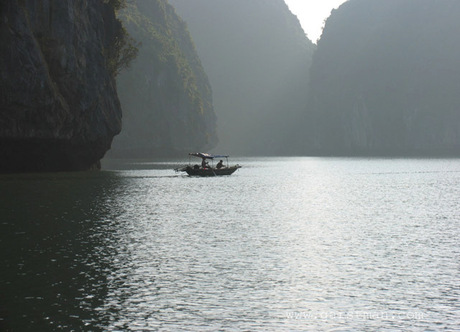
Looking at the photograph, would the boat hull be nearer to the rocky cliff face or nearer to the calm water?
the rocky cliff face

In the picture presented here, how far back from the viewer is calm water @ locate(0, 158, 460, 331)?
13.0 m

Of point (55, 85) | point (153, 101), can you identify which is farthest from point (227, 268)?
point (153, 101)

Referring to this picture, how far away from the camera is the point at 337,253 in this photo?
67.4ft

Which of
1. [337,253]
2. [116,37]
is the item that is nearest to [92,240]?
[337,253]

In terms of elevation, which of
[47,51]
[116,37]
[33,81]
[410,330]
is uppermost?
[116,37]

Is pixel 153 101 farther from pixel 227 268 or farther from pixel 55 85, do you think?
pixel 227 268

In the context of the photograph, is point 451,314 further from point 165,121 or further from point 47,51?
point 165,121

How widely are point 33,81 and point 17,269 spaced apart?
45489 millimetres

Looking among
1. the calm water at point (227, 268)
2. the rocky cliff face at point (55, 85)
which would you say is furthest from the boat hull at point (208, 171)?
the calm water at point (227, 268)

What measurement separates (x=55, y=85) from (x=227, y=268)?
173 ft

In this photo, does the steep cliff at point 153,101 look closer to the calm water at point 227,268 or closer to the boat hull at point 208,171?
the boat hull at point 208,171

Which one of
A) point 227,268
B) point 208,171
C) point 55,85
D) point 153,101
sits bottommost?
point 227,268

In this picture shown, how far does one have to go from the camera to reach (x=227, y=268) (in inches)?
704

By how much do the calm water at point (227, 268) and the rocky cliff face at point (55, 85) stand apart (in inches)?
1066
